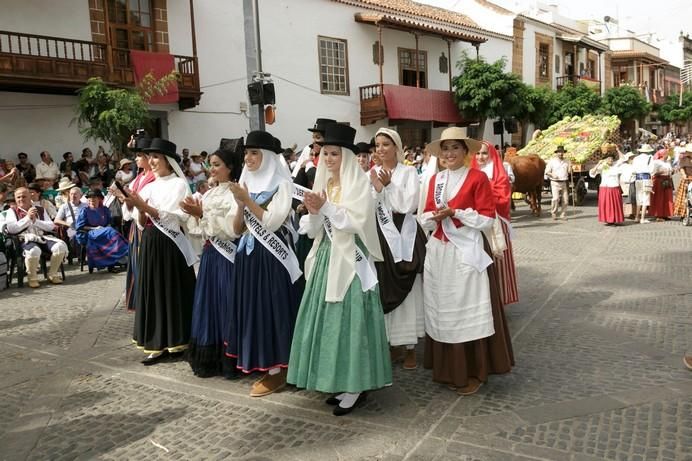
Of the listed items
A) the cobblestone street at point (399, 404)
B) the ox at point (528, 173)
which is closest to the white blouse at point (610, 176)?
the ox at point (528, 173)

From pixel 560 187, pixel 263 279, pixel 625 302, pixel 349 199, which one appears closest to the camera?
pixel 349 199

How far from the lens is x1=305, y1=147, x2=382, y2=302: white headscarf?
3.79 metres

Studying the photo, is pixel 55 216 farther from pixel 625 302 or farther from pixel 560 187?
pixel 560 187

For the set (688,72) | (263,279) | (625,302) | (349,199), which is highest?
(688,72)

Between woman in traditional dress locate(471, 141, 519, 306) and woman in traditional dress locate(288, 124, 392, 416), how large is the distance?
1939mm

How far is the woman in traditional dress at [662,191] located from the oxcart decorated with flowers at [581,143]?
199 cm

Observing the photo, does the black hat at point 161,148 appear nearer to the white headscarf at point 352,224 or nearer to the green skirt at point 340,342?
the white headscarf at point 352,224

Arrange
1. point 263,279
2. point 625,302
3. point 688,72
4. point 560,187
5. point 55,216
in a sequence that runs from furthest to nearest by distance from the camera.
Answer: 1. point 688,72
2. point 560,187
3. point 55,216
4. point 625,302
5. point 263,279

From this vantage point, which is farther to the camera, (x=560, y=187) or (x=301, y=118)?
(x=301, y=118)

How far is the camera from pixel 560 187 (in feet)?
45.2

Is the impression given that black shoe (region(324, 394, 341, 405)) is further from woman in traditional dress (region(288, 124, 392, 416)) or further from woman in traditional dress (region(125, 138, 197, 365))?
woman in traditional dress (region(125, 138, 197, 365))

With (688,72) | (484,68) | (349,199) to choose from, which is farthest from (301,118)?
(349,199)

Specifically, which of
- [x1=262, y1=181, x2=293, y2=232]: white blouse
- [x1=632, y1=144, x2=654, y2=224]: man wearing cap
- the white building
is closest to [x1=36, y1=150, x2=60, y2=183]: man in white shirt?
the white building

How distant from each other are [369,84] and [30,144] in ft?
41.0
